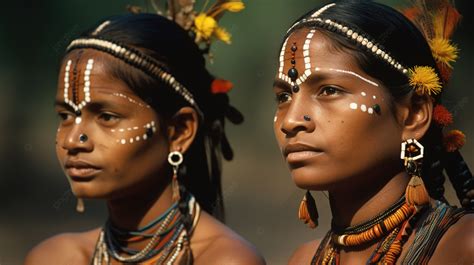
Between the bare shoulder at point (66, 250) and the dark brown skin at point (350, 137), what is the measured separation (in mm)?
1708

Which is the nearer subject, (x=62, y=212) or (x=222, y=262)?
(x=222, y=262)

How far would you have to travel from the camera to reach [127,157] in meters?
4.75

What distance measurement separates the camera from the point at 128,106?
4820mm

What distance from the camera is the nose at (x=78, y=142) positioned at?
15.5 ft

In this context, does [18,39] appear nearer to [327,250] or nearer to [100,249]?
[100,249]

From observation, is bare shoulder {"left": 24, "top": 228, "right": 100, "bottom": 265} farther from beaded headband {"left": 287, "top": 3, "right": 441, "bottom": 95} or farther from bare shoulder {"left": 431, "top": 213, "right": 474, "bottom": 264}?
bare shoulder {"left": 431, "top": 213, "right": 474, "bottom": 264}

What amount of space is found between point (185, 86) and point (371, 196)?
149 cm

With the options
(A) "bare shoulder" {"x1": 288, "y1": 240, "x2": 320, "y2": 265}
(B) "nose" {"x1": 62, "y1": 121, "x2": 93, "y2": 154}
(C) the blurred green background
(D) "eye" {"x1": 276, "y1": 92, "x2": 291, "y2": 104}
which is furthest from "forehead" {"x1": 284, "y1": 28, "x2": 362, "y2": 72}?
(C) the blurred green background

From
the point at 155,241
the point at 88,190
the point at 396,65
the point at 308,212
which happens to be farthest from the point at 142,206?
the point at 396,65

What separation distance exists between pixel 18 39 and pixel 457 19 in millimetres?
6324

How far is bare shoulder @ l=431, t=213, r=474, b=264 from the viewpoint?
3.65 metres

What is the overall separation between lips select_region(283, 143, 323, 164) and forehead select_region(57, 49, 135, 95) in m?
1.25

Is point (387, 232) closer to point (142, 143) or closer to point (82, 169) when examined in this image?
point (142, 143)

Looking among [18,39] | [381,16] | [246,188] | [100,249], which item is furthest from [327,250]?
[18,39]
